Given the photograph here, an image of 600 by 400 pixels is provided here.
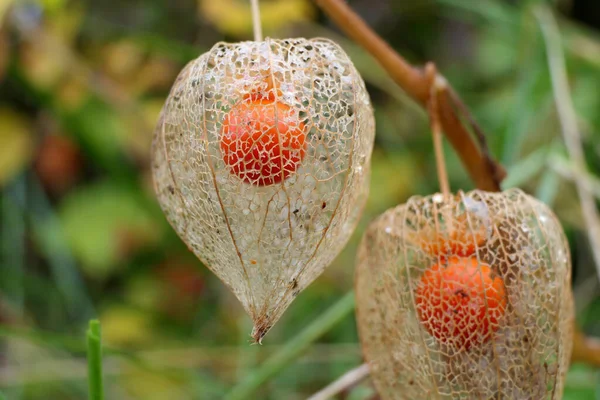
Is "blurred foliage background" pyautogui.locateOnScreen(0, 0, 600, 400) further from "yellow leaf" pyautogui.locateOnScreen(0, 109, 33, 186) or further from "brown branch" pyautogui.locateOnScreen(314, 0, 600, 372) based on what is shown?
"brown branch" pyautogui.locateOnScreen(314, 0, 600, 372)

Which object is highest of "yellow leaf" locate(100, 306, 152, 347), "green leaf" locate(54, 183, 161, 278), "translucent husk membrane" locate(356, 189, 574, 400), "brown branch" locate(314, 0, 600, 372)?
"brown branch" locate(314, 0, 600, 372)

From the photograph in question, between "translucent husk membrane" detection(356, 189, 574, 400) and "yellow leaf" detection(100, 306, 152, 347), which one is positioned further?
"yellow leaf" detection(100, 306, 152, 347)

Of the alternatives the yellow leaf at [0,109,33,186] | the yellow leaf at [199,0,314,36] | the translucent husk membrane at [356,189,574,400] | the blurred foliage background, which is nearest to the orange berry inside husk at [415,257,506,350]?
the translucent husk membrane at [356,189,574,400]

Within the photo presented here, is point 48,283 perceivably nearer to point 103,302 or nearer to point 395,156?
point 103,302

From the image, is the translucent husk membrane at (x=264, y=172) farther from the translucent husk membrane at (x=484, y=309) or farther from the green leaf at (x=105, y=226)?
the green leaf at (x=105, y=226)

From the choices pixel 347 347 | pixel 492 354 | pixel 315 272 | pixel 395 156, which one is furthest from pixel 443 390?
pixel 395 156

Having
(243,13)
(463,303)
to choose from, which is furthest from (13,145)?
(463,303)

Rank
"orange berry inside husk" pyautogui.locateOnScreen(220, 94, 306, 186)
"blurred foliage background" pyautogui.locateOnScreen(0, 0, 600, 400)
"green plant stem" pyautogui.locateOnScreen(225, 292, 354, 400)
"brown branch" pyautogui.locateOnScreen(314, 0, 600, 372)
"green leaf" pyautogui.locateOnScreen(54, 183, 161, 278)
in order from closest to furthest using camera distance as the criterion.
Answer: "orange berry inside husk" pyautogui.locateOnScreen(220, 94, 306, 186), "brown branch" pyautogui.locateOnScreen(314, 0, 600, 372), "green plant stem" pyautogui.locateOnScreen(225, 292, 354, 400), "blurred foliage background" pyautogui.locateOnScreen(0, 0, 600, 400), "green leaf" pyautogui.locateOnScreen(54, 183, 161, 278)

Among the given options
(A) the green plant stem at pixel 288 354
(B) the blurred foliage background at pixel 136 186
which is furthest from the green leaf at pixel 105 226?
(A) the green plant stem at pixel 288 354
